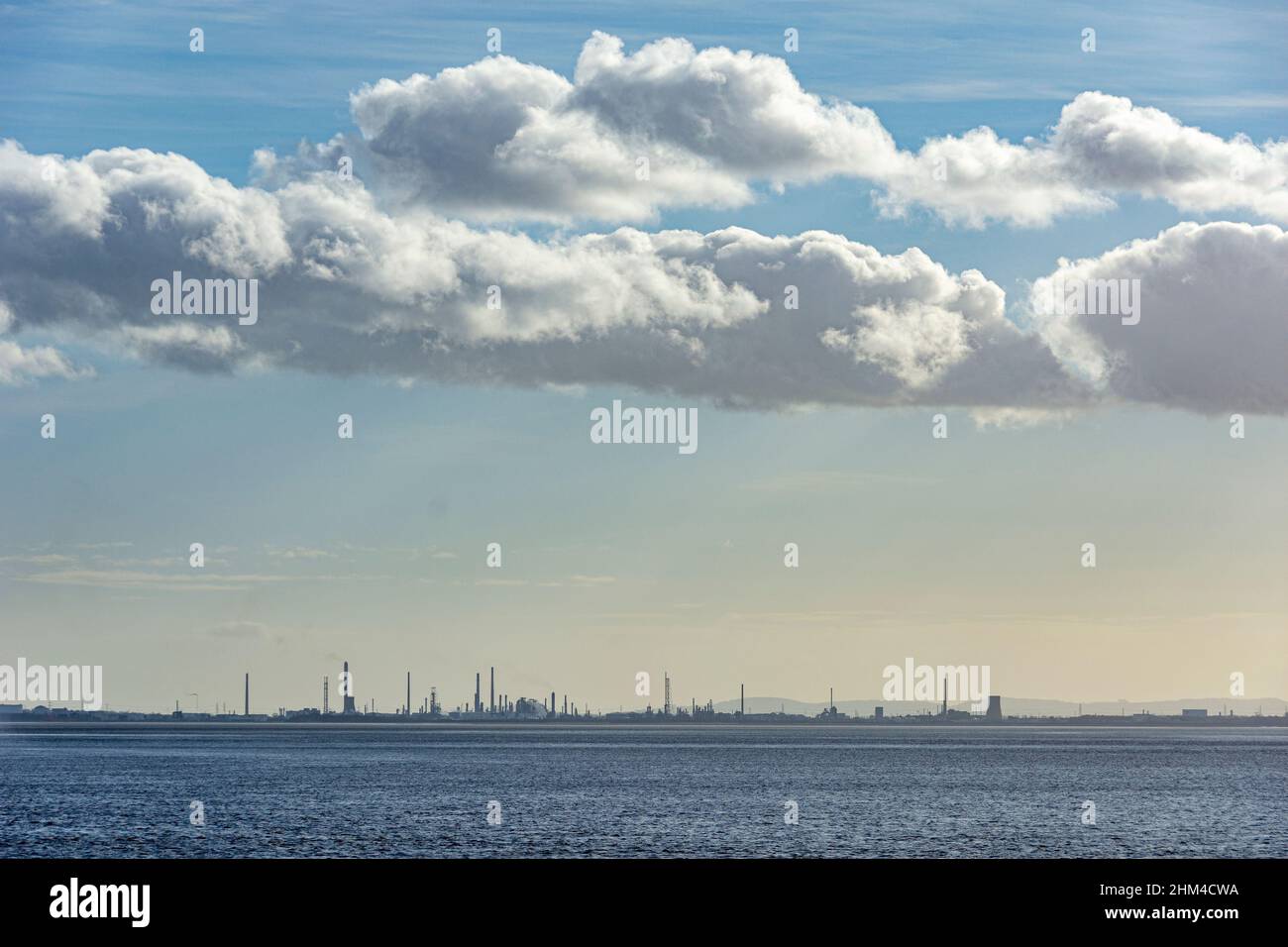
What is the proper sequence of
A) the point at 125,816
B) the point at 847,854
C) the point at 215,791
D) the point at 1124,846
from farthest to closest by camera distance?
the point at 215,791
the point at 125,816
the point at 1124,846
the point at 847,854

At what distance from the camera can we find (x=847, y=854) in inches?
3462

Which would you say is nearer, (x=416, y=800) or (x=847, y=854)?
(x=847, y=854)

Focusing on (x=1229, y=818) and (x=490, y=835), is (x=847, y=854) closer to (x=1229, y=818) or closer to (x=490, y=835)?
(x=490, y=835)

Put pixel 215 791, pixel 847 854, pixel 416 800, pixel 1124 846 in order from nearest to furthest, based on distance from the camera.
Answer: pixel 847 854, pixel 1124 846, pixel 416 800, pixel 215 791

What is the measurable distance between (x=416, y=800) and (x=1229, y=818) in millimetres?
65416

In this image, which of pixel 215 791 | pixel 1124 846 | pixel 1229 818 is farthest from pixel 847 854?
pixel 215 791

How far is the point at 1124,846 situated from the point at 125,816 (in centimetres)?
6934

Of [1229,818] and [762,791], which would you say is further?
[762,791]
